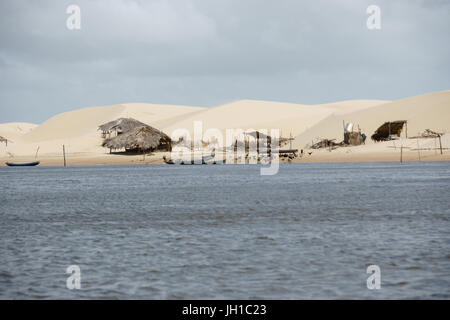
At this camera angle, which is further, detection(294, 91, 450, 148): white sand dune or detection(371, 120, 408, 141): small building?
detection(294, 91, 450, 148): white sand dune

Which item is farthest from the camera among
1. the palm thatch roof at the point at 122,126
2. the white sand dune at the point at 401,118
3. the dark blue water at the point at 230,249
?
the white sand dune at the point at 401,118

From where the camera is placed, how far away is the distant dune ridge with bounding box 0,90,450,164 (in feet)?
350

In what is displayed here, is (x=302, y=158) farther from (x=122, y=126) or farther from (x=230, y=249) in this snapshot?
(x=230, y=249)

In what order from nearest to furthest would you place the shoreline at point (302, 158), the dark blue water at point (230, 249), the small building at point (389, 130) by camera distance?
the dark blue water at point (230, 249), the shoreline at point (302, 158), the small building at point (389, 130)

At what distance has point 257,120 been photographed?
6407 inches

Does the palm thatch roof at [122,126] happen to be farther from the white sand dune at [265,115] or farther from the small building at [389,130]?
the white sand dune at [265,115]

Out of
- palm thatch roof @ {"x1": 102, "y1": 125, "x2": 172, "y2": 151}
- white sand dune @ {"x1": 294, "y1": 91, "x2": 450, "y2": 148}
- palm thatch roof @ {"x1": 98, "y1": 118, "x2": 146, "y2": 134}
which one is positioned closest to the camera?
palm thatch roof @ {"x1": 102, "y1": 125, "x2": 172, "y2": 151}

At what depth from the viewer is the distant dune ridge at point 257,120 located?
350 feet

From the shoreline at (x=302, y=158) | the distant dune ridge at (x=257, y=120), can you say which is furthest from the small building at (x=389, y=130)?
the shoreline at (x=302, y=158)

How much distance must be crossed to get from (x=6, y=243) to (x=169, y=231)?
4.30 meters

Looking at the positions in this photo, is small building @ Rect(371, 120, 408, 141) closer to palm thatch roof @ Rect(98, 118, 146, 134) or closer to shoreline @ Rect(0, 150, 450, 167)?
Answer: shoreline @ Rect(0, 150, 450, 167)

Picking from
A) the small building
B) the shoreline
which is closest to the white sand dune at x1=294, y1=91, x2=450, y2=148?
the small building

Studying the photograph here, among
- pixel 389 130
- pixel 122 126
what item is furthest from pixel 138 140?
pixel 389 130
